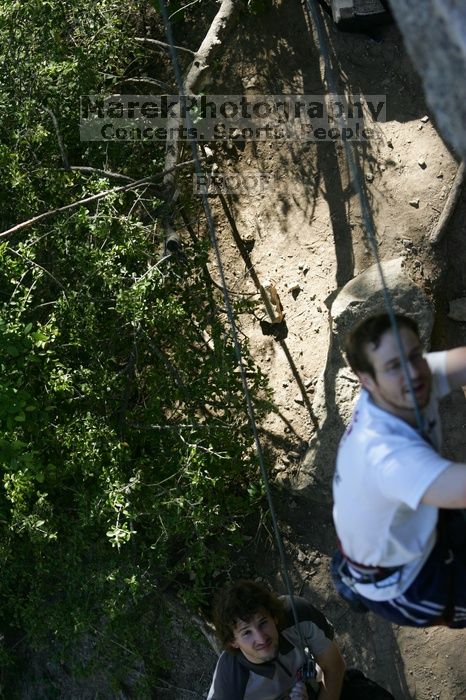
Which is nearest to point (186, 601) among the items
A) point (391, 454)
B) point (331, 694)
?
point (331, 694)

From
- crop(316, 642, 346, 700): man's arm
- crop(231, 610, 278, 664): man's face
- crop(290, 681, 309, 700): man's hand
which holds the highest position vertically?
crop(231, 610, 278, 664): man's face

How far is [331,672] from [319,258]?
3.10m

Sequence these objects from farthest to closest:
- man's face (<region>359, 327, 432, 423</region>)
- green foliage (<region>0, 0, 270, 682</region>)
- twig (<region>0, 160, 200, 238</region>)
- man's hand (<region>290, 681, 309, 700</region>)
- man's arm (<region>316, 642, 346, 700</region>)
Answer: twig (<region>0, 160, 200, 238</region>) < green foliage (<region>0, 0, 270, 682</region>) < man's arm (<region>316, 642, 346, 700</region>) < man's hand (<region>290, 681, 309, 700</region>) < man's face (<region>359, 327, 432, 423</region>)

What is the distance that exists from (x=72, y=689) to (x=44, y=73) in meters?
3.71

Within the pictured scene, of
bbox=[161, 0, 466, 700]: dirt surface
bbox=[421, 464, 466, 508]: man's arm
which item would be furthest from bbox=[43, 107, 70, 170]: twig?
bbox=[421, 464, 466, 508]: man's arm

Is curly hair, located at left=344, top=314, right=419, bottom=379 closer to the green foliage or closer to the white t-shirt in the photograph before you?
the white t-shirt

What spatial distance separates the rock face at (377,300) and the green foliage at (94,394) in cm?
56

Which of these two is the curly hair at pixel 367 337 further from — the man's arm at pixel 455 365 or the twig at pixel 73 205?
the twig at pixel 73 205

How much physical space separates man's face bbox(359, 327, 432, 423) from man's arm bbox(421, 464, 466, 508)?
0.22 meters

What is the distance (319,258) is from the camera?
592 centimetres

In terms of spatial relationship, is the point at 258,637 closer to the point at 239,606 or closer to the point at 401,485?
the point at 239,606

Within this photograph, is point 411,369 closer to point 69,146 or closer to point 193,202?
point 69,146

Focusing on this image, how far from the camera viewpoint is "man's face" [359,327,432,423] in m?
2.04

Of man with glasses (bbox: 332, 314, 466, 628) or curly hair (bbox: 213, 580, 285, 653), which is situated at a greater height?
man with glasses (bbox: 332, 314, 466, 628)
